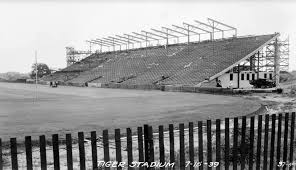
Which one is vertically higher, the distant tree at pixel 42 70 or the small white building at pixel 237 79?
A: the distant tree at pixel 42 70

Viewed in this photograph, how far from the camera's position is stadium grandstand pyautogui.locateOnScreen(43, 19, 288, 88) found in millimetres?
44594

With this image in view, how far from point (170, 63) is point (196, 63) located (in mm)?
6045

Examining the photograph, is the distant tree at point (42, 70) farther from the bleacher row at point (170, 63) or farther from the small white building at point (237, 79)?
the small white building at point (237, 79)

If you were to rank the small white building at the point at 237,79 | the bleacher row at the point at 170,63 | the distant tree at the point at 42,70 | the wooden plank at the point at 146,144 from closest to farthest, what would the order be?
the wooden plank at the point at 146,144
the small white building at the point at 237,79
the bleacher row at the point at 170,63
the distant tree at the point at 42,70

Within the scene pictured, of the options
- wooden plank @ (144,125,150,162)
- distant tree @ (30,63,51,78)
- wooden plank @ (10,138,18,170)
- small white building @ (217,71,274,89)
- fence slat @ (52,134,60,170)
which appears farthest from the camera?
distant tree @ (30,63,51,78)

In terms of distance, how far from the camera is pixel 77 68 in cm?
7900

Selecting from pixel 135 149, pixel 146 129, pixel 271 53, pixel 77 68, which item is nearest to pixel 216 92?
pixel 271 53

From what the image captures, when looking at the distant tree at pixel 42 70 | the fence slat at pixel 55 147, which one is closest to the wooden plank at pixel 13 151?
the fence slat at pixel 55 147

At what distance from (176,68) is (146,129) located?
4646 centimetres

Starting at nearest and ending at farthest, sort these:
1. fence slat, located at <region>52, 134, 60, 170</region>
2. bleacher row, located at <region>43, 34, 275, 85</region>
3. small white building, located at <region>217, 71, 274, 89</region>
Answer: fence slat, located at <region>52, 134, 60, 170</region>
small white building, located at <region>217, 71, 274, 89</region>
bleacher row, located at <region>43, 34, 275, 85</region>

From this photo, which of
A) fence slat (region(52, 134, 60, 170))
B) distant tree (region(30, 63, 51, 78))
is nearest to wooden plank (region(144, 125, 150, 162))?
fence slat (region(52, 134, 60, 170))

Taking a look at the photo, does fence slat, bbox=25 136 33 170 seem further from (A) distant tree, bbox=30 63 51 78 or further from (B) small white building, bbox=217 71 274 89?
(A) distant tree, bbox=30 63 51 78

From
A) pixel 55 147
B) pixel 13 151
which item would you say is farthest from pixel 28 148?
pixel 55 147

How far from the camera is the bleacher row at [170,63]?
149 ft
